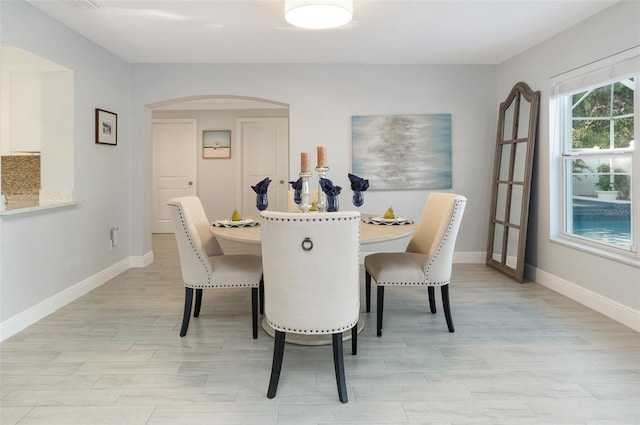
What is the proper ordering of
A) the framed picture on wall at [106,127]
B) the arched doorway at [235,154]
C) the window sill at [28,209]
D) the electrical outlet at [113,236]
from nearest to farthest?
the window sill at [28,209], the framed picture on wall at [106,127], the electrical outlet at [113,236], the arched doorway at [235,154]

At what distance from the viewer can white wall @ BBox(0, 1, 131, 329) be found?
293 cm

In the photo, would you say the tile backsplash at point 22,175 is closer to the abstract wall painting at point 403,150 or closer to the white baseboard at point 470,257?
the abstract wall painting at point 403,150

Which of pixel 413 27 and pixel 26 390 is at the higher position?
pixel 413 27

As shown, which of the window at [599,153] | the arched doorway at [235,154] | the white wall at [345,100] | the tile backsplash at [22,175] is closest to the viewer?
the window at [599,153]

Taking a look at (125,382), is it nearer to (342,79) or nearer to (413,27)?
(413,27)

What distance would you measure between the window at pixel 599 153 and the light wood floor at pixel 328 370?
2.29 feet

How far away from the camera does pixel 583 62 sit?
3465 mm

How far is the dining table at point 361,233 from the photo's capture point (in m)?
2.56

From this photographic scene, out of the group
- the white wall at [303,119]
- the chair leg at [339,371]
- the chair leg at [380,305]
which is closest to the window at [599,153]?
the white wall at [303,119]

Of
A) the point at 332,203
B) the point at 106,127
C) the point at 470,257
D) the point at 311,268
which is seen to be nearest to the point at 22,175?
the point at 106,127

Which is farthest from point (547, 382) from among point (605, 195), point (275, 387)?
point (605, 195)

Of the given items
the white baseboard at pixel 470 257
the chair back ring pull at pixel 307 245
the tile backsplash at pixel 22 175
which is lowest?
the white baseboard at pixel 470 257

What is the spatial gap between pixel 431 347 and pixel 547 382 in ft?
2.15

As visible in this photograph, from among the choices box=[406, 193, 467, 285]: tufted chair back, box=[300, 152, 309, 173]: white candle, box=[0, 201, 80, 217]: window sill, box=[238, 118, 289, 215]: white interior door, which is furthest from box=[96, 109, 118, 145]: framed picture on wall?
box=[406, 193, 467, 285]: tufted chair back
